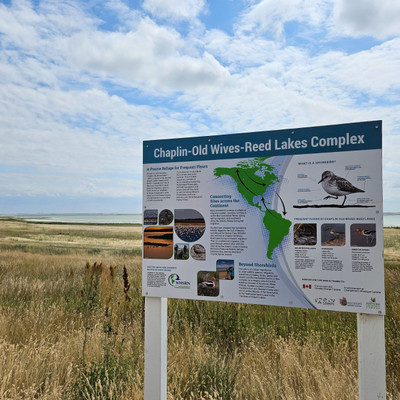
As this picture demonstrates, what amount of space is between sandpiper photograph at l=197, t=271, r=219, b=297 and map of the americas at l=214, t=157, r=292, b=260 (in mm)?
498

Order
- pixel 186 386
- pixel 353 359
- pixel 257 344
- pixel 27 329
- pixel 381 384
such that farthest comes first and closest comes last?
1. pixel 27 329
2. pixel 257 344
3. pixel 353 359
4. pixel 186 386
5. pixel 381 384

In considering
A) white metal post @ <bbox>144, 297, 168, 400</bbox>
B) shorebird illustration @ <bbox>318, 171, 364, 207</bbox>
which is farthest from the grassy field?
shorebird illustration @ <bbox>318, 171, 364, 207</bbox>

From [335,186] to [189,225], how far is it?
1231mm

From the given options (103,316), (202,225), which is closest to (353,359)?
(202,225)

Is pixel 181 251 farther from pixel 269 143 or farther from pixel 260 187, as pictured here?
pixel 269 143

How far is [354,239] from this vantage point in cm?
284

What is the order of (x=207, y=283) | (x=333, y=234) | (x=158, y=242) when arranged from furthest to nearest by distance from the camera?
(x=158, y=242) < (x=207, y=283) < (x=333, y=234)

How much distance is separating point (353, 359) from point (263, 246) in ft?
7.22

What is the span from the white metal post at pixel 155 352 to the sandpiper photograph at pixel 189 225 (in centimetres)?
63

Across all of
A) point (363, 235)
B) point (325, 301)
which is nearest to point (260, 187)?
point (363, 235)

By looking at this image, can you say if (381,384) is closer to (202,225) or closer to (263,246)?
(263,246)

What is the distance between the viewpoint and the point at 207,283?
3285 mm

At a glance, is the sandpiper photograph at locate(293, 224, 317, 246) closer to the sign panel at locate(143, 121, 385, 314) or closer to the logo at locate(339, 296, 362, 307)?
the sign panel at locate(143, 121, 385, 314)

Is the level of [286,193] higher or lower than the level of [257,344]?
higher
